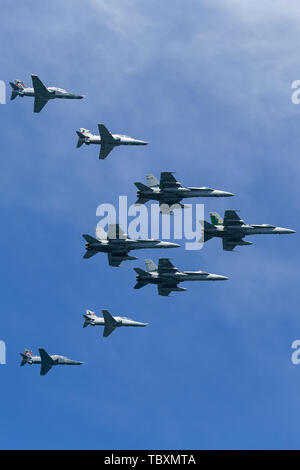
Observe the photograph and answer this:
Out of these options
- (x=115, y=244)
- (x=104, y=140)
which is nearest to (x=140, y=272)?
(x=115, y=244)

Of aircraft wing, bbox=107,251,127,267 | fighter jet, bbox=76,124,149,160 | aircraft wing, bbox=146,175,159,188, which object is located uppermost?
fighter jet, bbox=76,124,149,160

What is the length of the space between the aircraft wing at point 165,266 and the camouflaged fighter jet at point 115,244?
9.58 feet

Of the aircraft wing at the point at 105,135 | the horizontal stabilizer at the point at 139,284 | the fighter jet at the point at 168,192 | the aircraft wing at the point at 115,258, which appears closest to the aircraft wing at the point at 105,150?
the aircraft wing at the point at 105,135

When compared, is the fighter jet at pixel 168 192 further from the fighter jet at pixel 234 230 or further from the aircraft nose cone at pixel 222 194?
the fighter jet at pixel 234 230

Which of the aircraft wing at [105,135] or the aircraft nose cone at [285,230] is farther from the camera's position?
the aircraft nose cone at [285,230]

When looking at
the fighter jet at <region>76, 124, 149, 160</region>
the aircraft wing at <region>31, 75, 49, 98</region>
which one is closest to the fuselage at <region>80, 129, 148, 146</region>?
the fighter jet at <region>76, 124, 149, 160</region>

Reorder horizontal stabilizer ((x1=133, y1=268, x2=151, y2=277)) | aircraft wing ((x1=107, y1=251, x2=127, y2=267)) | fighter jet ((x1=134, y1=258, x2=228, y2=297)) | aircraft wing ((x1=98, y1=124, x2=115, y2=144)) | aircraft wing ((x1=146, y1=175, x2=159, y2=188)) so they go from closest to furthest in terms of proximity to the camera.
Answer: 1. aircraft wing ((x1=98, y1=124, x2=115, y2=144))
2. horizontal stabilizer ((x1=133, y1=268, x2=151, y2=277))
3. aircraft wing ((x1=107, y1=251, x2=127, y2=267))
4. fighter jet ((x1=134, y1=258, x2=228, y2=297))
5. aircraft wing ((x1=146, y1=175, x2=159, y2=188))

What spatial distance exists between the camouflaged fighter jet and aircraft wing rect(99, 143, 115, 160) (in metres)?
13.2

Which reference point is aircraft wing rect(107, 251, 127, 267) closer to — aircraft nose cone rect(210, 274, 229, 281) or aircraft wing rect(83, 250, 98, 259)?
aircraft wing rect(83, 250, 98, 259)

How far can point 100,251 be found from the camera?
19525 cm

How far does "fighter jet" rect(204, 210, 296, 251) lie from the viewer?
643 ft

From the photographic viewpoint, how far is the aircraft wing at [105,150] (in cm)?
19562

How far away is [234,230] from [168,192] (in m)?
14.3
